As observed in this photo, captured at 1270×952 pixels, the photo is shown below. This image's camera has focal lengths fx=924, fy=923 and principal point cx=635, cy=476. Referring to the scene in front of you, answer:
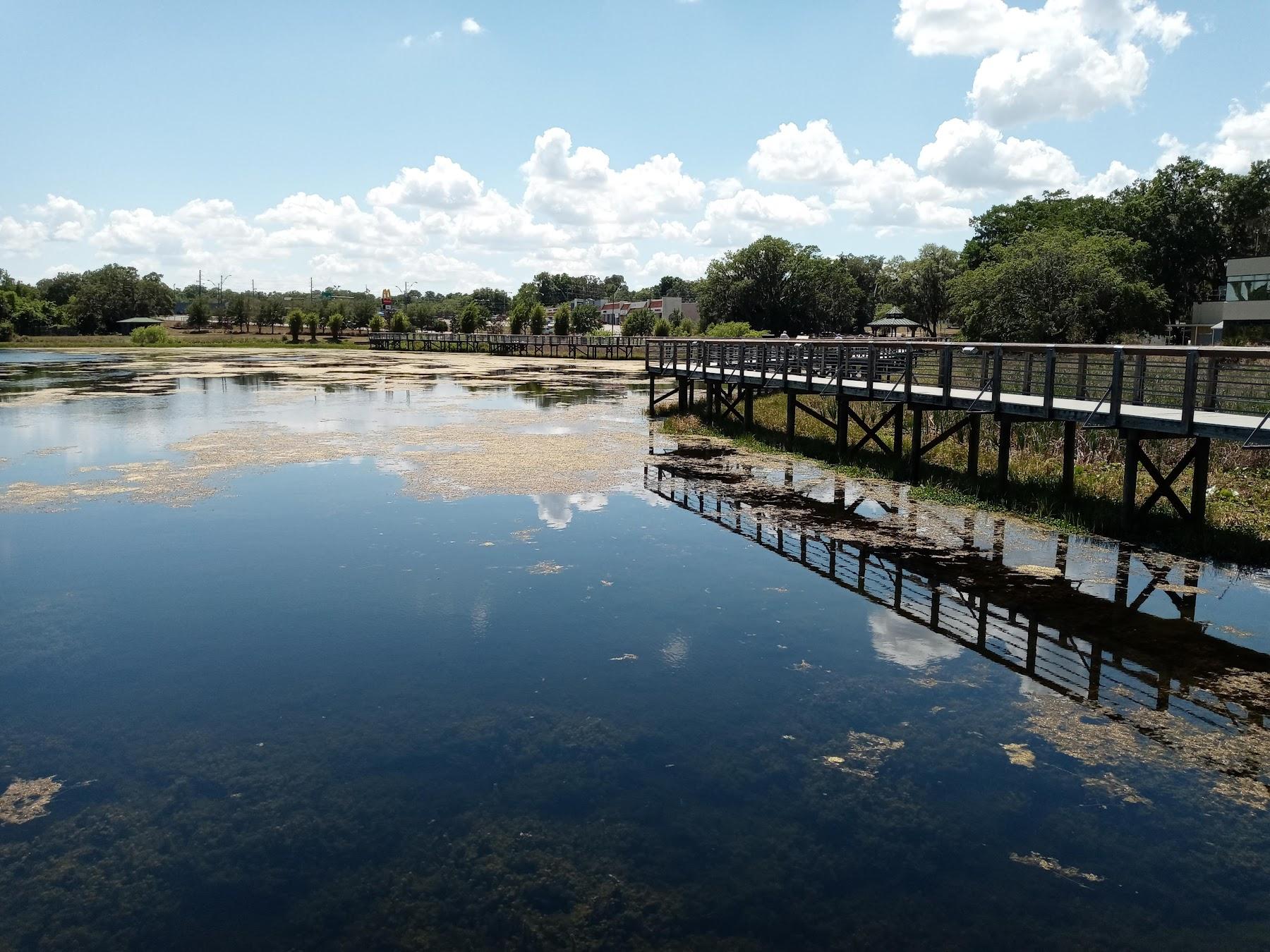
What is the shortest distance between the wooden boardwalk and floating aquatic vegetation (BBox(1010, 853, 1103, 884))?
8.77m

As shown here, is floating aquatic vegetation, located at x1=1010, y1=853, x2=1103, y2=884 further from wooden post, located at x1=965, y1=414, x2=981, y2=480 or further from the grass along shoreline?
wooden post, located at x1=965, y1=414, x2=981, y2=480

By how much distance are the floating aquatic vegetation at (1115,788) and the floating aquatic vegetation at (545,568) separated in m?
7.50

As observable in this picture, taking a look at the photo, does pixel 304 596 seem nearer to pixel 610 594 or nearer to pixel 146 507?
pixel 610 594

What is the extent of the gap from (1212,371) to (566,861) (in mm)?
12869

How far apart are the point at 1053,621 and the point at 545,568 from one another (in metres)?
6.73

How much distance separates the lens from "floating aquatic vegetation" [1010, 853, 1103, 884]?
20.2 feet

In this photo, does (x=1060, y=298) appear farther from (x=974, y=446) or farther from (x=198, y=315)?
(x=198, y=315)

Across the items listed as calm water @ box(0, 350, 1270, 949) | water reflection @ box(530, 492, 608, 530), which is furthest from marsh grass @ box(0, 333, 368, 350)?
calm water @ box(0, 350, 1270, 949)

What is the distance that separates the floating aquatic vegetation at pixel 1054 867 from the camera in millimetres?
6164

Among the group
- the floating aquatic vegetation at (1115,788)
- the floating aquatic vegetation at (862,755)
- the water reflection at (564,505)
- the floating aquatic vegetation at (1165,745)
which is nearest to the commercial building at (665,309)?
the water reflection at (564,505)

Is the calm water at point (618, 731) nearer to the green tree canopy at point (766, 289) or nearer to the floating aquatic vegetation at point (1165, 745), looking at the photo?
the floating aquatic vegetation at point (1165, 745)

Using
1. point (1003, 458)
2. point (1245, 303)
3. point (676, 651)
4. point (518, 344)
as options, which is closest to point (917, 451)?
point (1003, 458)

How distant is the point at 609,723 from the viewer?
27.7 ft

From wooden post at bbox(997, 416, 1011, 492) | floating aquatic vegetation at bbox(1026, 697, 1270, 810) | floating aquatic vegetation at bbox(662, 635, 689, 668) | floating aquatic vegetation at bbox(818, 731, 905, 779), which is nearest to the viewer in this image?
floating aquatic vegetation at bbox(1026, 697, 1270, 810)
